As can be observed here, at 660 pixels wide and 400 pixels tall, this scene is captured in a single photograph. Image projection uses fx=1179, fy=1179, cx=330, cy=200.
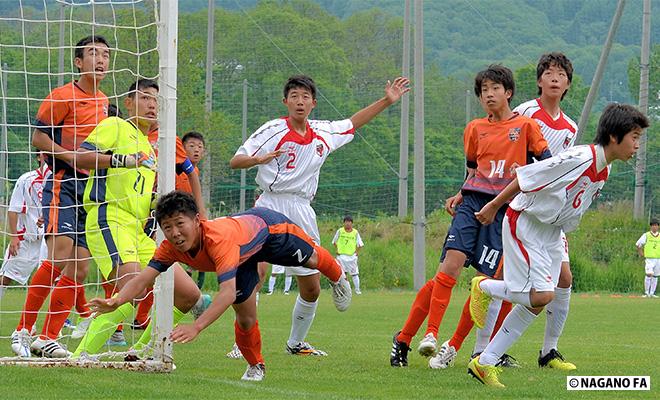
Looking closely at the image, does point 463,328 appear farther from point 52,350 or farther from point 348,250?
point 348,250

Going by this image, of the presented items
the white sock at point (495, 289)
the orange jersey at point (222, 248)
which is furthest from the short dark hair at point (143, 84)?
the white sock at point (495, 289)

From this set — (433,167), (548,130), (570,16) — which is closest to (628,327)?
(548,130)

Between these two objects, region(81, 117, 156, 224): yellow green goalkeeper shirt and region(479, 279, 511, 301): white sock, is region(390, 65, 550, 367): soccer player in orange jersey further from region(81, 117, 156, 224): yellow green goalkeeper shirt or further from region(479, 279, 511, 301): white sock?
region(81, 117, 156, 224): yellow green goalkeeper shirt

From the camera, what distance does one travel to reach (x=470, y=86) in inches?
1572

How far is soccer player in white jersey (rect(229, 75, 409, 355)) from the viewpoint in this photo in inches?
379

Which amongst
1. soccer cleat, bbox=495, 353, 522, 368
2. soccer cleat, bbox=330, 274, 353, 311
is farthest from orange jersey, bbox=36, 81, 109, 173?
soccer cleat, bbox=495, 353, 522, 368

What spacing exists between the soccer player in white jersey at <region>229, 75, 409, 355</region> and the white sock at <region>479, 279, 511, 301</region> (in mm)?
2091

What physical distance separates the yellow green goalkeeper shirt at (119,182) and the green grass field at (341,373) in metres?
1.19

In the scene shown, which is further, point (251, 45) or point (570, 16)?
point (570, 16)

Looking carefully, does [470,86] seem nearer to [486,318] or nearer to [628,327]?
[628,327]

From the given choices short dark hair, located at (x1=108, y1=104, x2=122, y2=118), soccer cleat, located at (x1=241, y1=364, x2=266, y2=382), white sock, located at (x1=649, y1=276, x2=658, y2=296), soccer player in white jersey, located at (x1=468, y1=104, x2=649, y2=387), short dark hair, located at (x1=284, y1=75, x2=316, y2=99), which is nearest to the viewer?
soccer player in white jersey, located at (x1=468, y1=104, x2=649, y2=387)

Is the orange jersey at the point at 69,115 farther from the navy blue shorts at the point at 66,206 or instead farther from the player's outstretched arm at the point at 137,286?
the player's outstretched arm at the point at 137,286

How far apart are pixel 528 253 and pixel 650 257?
2123 cm

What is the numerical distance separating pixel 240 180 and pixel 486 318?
26.0 metres
